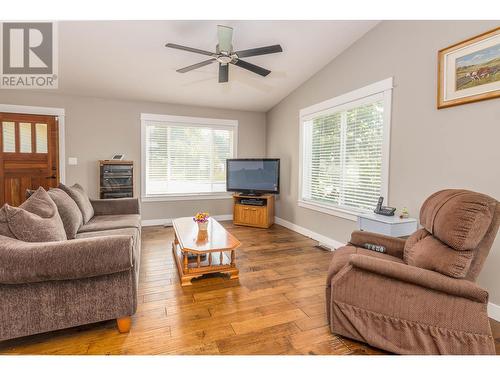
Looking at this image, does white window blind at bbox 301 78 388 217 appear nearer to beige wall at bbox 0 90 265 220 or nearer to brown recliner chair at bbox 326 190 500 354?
brown recliner chair at bbox 326 190 500 354

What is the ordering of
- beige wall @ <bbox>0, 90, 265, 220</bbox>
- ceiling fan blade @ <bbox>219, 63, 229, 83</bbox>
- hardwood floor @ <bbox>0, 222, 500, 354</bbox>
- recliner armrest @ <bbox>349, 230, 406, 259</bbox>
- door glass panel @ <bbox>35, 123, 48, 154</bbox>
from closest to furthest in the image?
hardwood floor @ <bbox>0, 222, 500, 354</bbox> → recliner armrest @ <bbox>349, 230, 406, 259</bbox> → ceiling fan blade @ <bbox>219, 63, 229, 83</bbox> → door glass panel @ <bbox>35, 123, 48, 154</bbox> → beige wall @ <bbox>0, 90, 265, 220</bbox>

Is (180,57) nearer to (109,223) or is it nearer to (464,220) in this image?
(109,223)

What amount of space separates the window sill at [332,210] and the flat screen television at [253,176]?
0.69 m

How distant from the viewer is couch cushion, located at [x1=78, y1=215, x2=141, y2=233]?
2.87 meters

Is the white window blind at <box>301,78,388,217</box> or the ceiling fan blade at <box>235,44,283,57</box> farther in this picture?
the white window blind at <box>301,78,388,217</box>

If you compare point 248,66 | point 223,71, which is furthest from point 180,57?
point 248,66

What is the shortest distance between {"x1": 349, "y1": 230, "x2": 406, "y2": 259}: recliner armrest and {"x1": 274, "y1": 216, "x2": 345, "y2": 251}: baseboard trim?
4.47 feet

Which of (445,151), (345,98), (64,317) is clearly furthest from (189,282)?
(345,98)

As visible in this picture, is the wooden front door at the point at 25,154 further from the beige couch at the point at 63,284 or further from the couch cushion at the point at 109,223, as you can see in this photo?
the beige couch at the point at 63,284

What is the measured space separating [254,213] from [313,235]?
4.00 feet

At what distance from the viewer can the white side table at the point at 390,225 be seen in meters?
2.43

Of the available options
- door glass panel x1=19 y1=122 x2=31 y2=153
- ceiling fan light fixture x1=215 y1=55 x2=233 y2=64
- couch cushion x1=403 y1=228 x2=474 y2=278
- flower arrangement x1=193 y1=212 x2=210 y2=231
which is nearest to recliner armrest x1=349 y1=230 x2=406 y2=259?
couch cushion x1=403 y1=228 x2=474 y2=278

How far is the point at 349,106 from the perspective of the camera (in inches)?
136
